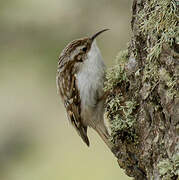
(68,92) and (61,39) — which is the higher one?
(61,39)

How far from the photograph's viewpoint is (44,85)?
453 cm

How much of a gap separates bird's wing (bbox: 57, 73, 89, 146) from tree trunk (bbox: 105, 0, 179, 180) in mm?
667

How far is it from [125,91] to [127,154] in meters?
0.32

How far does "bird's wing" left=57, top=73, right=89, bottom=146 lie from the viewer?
354cm

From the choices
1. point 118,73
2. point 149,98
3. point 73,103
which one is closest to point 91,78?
point 73,103

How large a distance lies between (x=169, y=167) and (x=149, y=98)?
375mm

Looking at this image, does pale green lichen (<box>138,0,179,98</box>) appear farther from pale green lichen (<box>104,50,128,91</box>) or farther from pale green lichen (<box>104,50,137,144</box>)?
pale green lichen (<box>104,50,128,91</box>)

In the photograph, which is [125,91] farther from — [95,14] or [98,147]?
[98,147]

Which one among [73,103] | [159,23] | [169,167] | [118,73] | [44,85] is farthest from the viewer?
[44,85]

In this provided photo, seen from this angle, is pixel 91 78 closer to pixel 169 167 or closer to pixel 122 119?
pixel 122 119

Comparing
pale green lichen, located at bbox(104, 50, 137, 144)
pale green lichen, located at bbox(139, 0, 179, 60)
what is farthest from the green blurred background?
pale green lichen, located at bbox(139, 0, 179, 60)

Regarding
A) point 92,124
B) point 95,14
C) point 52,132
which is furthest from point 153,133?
point 52,132

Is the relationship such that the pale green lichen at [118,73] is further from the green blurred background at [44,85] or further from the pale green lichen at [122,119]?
the green blurred background at [44,85]

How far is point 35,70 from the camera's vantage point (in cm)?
455
